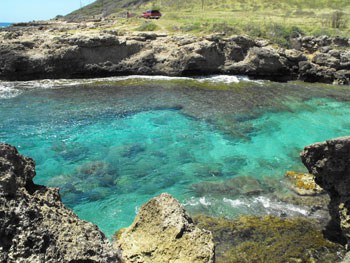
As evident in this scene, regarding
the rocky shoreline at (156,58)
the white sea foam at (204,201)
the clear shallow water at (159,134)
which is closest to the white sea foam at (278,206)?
the clear shallow water at (159,134)

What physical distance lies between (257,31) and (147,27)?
15.4 meters

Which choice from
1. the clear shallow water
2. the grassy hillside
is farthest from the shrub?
the clear shallow water

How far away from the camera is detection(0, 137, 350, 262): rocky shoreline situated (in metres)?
6.11

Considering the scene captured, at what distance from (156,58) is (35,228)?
117ft

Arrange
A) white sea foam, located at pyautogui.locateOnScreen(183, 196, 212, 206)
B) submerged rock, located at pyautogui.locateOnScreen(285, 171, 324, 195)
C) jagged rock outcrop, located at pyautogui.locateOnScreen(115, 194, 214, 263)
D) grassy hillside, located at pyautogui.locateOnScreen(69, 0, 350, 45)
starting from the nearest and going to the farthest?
jagged rock outcrop, located at pyautogui.locateOnScreen(115, 194, 214, 263) < white sea foam, located at pyautogui.locateOnScreen(183, 196, 212, 206) < submerged rock, located at pyautogui.locateOnScreen(285, 171, 324, 195) < grassy hillside, located at pyautogui.locateOnScreen(69, 0, 350, 45)

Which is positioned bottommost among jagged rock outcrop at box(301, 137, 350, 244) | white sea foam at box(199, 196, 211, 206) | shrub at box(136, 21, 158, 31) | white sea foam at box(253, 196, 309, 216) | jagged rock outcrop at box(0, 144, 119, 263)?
white sea foam at box(253, 196, 309, 216)

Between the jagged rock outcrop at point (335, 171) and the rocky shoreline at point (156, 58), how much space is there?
1111 inches

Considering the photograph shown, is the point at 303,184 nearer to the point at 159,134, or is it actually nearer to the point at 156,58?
the point at 159,134

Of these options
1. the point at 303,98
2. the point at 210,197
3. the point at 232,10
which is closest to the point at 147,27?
the point at 303,98

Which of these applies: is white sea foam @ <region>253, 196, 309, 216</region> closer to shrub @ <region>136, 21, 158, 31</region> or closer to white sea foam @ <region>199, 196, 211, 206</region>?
white sea foam @ <region>199, 196, 211, 206</region>

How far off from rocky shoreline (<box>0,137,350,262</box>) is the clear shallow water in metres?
1.93

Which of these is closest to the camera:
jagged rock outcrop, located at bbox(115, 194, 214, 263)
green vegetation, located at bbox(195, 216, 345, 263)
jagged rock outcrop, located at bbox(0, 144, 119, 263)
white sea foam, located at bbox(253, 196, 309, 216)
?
jagged rock outcrop, located at bbox(0, 144, 119, 263)

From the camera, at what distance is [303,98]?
111ft

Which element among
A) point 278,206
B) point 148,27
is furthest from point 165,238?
point 148,27
